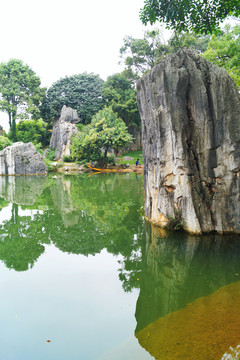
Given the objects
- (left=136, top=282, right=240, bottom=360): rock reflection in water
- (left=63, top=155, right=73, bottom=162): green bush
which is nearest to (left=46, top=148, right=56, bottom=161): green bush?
(left=63, top=155, right=73, bottom=162): green bush

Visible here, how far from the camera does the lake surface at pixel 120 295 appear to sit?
2.69 meters

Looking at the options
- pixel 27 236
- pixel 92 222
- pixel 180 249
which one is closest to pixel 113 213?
pixel 92 222

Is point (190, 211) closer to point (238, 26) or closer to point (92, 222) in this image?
point (92, 222)

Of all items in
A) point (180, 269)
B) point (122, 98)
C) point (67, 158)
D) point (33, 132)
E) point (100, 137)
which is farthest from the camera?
point (33, 132)

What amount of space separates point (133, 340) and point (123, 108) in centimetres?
3041

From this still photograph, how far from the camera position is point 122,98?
107 ft

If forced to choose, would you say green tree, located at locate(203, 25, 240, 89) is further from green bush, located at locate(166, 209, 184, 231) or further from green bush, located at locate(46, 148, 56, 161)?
green bush, located at locate(46, 148, 56, 161)

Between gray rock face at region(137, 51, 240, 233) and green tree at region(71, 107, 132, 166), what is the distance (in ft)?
58.0

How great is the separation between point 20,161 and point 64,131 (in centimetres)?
803

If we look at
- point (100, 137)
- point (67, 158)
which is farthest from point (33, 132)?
point (100, 137)

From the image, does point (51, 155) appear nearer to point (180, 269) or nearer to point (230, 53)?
point (230, 53)

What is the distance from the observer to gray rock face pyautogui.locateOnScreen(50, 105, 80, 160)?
30.4 meters

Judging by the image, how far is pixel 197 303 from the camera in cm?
347

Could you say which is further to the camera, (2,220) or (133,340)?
(2,220)
